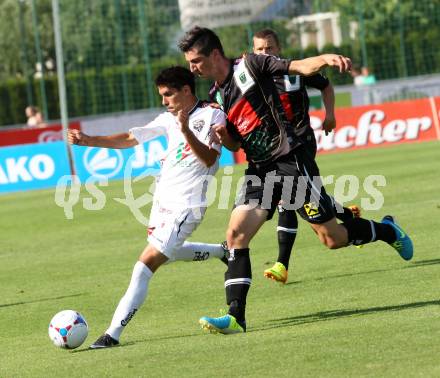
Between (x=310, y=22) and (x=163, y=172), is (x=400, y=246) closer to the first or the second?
(x=163, y=172)

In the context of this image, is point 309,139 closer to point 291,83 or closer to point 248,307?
point 291,83

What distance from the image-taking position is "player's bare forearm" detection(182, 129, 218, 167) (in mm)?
7660

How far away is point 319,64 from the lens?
730cm

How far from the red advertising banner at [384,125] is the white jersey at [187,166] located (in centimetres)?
1915

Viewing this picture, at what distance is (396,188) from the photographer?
714 inches

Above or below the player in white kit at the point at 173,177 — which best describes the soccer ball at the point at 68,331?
below

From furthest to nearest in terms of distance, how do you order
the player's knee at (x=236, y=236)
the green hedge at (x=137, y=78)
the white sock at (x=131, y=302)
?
the green hedge at (x=137, y=78) < the player's knee at (x=236, y=236) < the white sock at (x=131, y=302)

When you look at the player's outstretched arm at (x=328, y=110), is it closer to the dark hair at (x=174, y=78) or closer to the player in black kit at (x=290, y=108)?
the player in black kit at (x=290, y=108)

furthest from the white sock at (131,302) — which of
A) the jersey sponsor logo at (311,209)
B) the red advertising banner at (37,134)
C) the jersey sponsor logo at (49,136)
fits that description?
the red advertising banner at (37,134)

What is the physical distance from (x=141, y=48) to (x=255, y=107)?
31434 mm

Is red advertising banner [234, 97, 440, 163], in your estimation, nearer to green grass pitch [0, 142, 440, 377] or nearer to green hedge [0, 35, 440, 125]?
green hedge [0, 35, 440, 125]

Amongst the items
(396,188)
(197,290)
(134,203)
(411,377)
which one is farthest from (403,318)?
(134,203)

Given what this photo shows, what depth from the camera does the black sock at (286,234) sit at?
1020cm

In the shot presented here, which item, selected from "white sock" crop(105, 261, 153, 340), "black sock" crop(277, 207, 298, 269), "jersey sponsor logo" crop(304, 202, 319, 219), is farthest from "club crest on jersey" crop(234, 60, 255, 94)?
"black sock" crop(277, 207, 298, 269)
